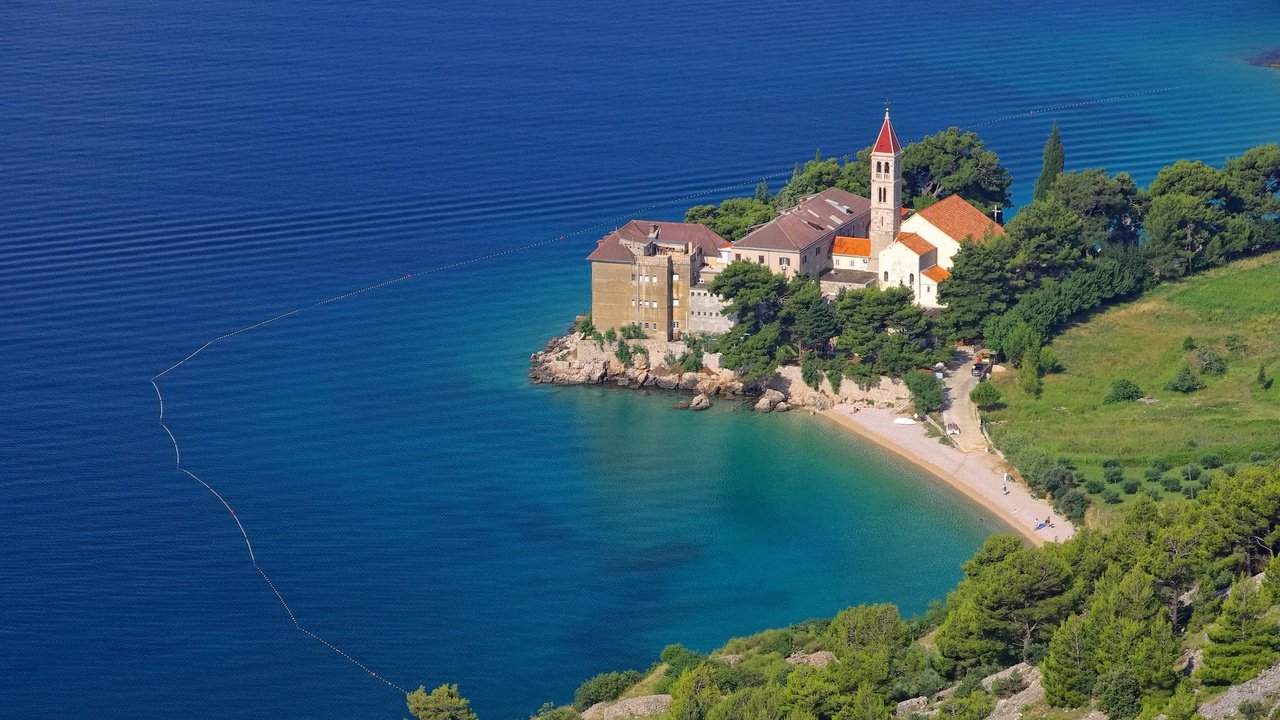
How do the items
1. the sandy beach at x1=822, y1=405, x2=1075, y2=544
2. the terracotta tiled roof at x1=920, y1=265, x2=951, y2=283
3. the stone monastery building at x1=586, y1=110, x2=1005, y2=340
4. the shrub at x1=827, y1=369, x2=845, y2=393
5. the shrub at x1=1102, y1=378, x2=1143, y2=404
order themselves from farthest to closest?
the terracotta tiled roof at x1=920, y1=265, x2=951, y2=283, the stone monastery building at x1=586, y1=110, x2=1005, y2=340, the shrub at x1=827, y1=369, x2=845, y2=393, the shrub at x1=1102, y1=378, x2=1143, y2=404, the sandy beach at x1=822, y1=405, x2=1075, y2=544

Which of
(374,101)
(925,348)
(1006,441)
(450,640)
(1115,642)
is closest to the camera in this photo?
(1115,642)

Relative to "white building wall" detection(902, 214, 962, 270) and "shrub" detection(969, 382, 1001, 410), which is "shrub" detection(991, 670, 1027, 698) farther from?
"white building wall" detection(902, 214, 962, 270)

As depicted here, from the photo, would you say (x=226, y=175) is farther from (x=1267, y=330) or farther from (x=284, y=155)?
(x=1267, y=330)

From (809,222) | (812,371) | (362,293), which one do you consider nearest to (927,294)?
(809,222)

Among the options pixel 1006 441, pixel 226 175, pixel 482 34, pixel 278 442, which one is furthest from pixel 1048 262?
pixel 482 34

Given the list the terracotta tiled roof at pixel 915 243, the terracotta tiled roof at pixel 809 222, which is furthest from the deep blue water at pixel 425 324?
the terracotta tiled roof at pixel 915 243

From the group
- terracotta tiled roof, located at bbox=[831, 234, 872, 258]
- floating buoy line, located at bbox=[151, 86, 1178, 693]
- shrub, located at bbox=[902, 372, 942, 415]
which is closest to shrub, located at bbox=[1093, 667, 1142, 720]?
floating buoy line, located at bbox=[151, 86, 1178, 693]
